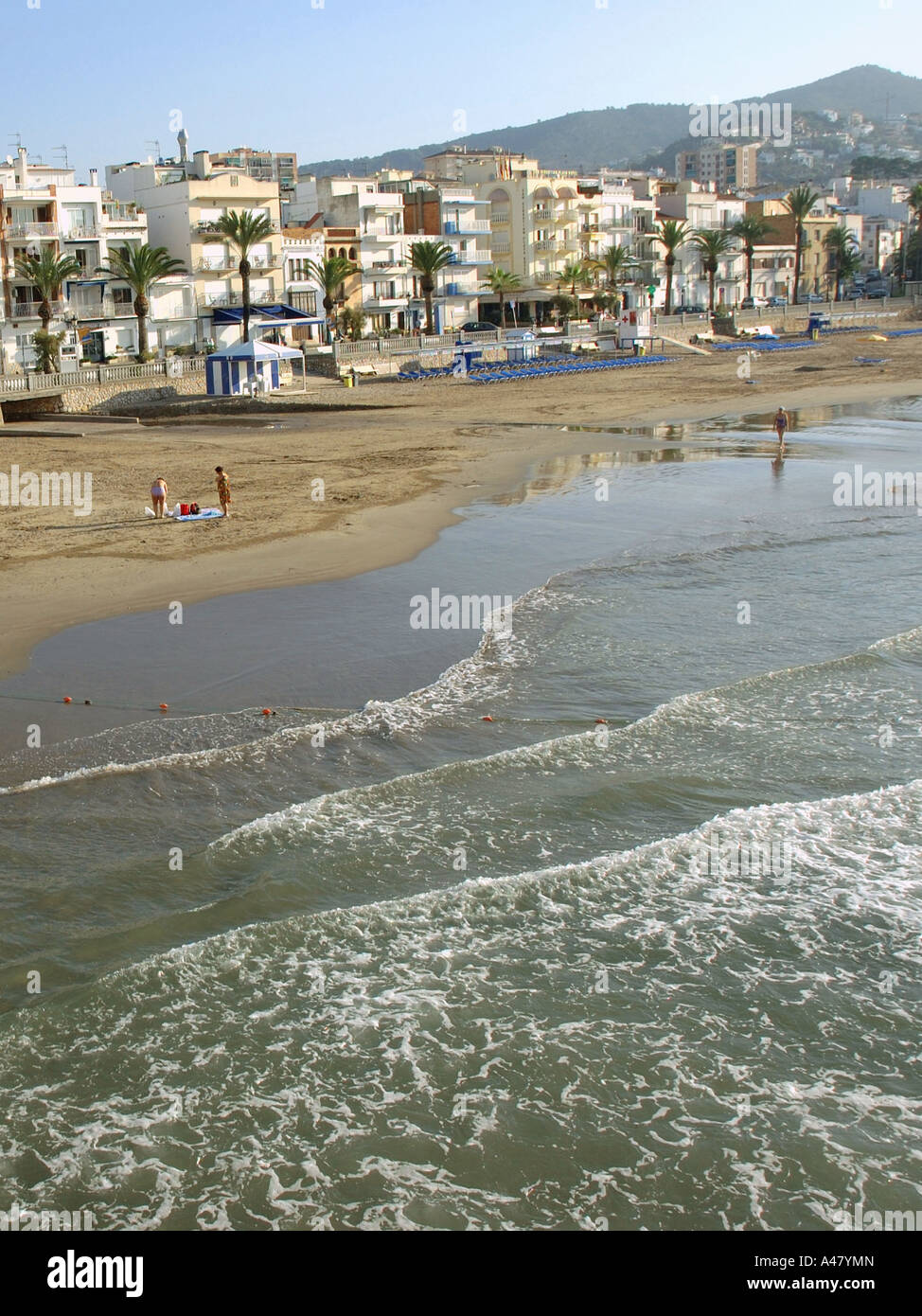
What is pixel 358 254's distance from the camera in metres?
77.5

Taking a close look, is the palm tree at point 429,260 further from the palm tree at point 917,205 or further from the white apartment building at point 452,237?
the palm tree at point 917,205

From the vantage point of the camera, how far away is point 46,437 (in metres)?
42.3

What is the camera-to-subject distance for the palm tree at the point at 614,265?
85.1m

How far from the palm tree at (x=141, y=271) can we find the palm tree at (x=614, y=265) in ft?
115

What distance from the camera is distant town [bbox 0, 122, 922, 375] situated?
201ft

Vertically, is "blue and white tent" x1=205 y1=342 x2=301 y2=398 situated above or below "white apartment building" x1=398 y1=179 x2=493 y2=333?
below

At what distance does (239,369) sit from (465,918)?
152 ft

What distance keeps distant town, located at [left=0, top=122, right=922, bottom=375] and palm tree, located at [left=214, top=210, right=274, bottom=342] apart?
0.43 feet

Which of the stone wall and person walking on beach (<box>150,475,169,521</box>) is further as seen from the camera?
the stone wall

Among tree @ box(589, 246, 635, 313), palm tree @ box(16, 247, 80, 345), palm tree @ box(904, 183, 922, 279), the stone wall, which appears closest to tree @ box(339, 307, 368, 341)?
palm tree @ box(16, 247, 80, 345)

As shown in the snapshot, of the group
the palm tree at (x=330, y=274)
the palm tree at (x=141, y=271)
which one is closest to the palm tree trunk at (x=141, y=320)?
the palm tree at (x=141, y=271)

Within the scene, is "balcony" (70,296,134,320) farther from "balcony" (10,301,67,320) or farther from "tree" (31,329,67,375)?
"tree" (31,329,67,375)

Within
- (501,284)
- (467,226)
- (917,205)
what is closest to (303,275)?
(501,284)
